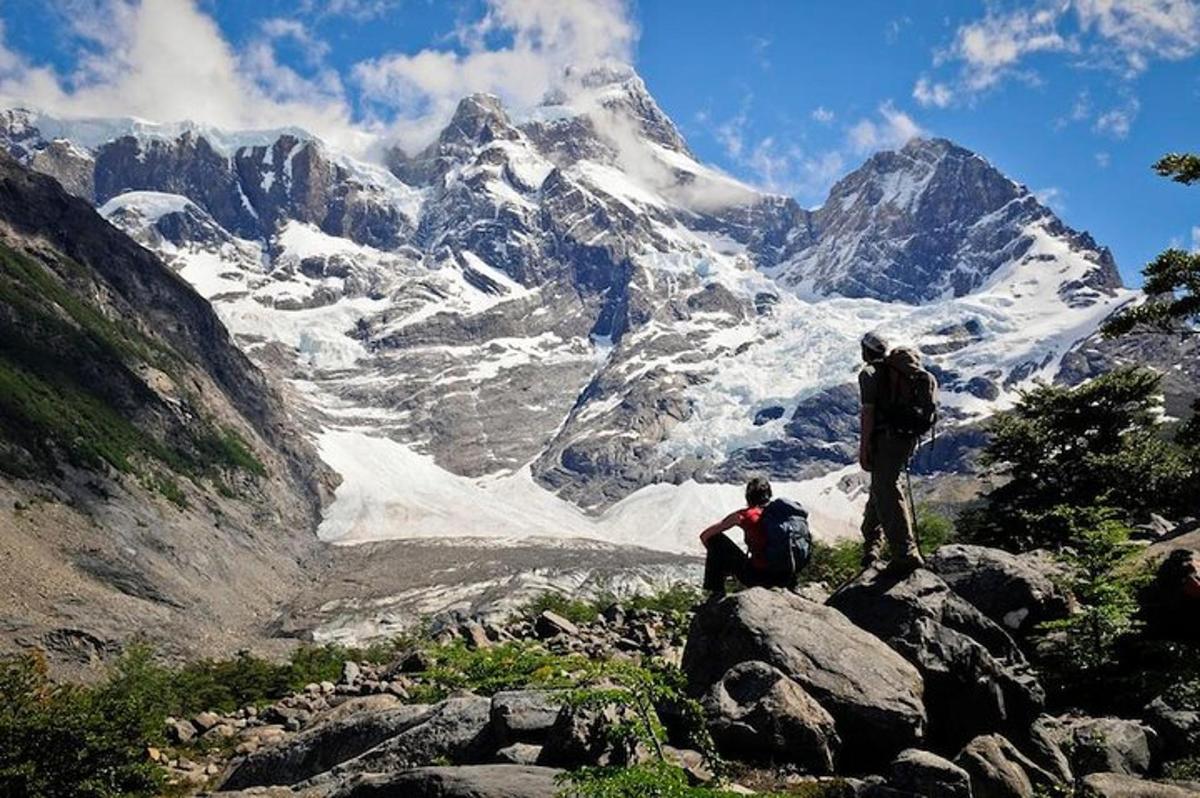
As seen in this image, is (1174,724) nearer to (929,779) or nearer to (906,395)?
(929,779)

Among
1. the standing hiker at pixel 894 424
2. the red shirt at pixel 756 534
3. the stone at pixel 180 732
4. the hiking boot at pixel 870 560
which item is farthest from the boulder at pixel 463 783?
the stone at pixel 180 732

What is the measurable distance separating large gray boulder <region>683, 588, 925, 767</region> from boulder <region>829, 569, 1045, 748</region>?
1.24ft

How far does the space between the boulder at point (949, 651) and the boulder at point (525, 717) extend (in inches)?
153

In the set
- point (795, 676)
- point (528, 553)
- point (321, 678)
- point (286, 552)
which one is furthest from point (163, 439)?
point (795, 676)

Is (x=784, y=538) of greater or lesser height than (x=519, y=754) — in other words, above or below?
above

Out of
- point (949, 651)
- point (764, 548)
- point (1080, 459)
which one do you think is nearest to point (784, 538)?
point (764, 548)

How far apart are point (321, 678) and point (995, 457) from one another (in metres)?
17.3

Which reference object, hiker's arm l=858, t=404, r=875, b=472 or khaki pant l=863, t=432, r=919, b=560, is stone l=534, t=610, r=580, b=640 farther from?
hiker's arm l=858, t=404, r=875, b=472

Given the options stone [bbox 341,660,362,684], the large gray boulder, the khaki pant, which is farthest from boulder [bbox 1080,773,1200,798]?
stone [bbox 341,660,362,684]

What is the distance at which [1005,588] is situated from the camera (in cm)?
1199

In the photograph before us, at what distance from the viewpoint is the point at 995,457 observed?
912 inches

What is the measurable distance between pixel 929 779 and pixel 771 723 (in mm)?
1488

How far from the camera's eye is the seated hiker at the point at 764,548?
10531 millimetres

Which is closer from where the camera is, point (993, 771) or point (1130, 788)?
point (1130, 788)
